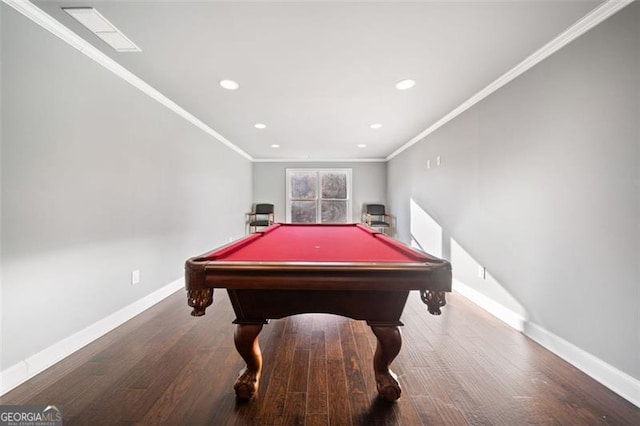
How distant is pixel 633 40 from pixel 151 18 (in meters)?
2.79

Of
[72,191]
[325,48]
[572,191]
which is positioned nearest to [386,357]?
[572,191]

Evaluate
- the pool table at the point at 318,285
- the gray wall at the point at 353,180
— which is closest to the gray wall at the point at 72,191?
the pool table at the point at 318,285

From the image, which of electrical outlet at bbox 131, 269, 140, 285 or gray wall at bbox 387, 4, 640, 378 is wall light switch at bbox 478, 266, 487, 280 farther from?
electrical outlet at bbox 131, 269, 140, 285

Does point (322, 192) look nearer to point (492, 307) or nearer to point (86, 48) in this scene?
point (492, 307)

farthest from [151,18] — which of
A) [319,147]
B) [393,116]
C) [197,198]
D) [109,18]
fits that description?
[319,147]

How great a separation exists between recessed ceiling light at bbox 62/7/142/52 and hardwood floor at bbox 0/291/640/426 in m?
2.21

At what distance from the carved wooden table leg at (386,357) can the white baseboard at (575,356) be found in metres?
1.25

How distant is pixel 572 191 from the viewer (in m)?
1.66

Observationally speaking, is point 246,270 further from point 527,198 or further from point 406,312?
point 527,198

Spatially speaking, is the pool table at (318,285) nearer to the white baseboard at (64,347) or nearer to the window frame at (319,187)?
the white baseboard at (64,347)

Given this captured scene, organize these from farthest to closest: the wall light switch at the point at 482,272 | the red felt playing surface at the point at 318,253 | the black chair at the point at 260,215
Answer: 1. the black chair at the point at 260,215
2. the wall light switch at the point at 482,272
3. the red felt playing surface at the point at 318,253

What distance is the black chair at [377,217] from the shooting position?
5744mm

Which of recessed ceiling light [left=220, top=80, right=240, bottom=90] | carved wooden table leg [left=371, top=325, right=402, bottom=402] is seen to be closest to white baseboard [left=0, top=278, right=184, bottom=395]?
carved wooden table leg [left=371, top=325, right=402, bottom=402]

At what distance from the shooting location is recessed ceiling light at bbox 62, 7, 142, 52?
151 cm
